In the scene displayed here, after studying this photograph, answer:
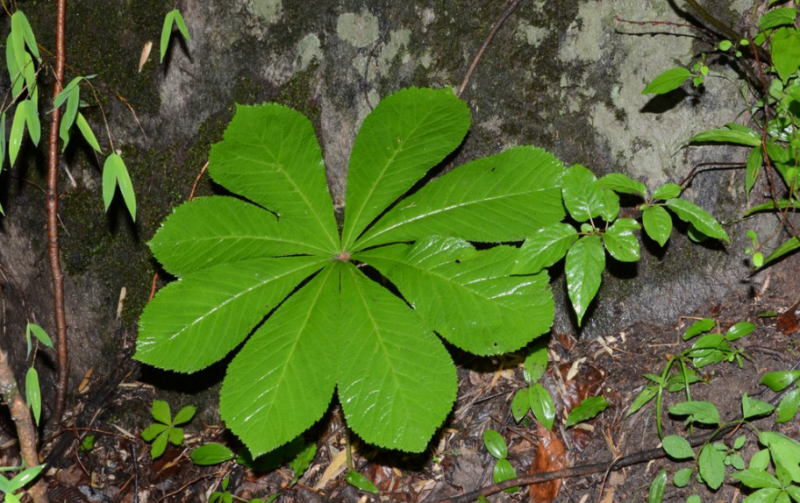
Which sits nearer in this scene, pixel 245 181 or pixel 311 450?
pixel 245 181

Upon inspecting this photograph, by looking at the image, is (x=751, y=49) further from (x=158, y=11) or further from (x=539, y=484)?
(x=158, y=11)

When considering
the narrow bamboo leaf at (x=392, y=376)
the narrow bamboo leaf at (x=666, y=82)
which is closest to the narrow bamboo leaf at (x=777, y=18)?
the narrow bamboo leaf at (x=666, y=82)

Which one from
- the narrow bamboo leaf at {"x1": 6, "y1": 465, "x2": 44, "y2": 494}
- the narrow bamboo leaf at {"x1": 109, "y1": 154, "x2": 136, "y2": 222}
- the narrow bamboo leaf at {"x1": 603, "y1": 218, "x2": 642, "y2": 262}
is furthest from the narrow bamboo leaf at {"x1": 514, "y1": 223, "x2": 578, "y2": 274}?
the narrow bamboo leaf at {"x1": 6, "y1": 465, "x2": 44, "y2": 494}

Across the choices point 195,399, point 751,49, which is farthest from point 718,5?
point 195,399

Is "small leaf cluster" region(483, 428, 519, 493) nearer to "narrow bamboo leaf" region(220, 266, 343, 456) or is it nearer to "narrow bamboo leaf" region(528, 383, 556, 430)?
"narrow bamboo leaf" region(528, 383, 556, 430)

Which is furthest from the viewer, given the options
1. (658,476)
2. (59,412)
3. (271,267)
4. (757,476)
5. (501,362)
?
(59,412)

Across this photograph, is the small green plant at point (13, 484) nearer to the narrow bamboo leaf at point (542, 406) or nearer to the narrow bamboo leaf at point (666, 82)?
the narrow bamboo leaf at point (542, 406)

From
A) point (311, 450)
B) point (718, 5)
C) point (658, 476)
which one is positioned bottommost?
point (311, 450)
